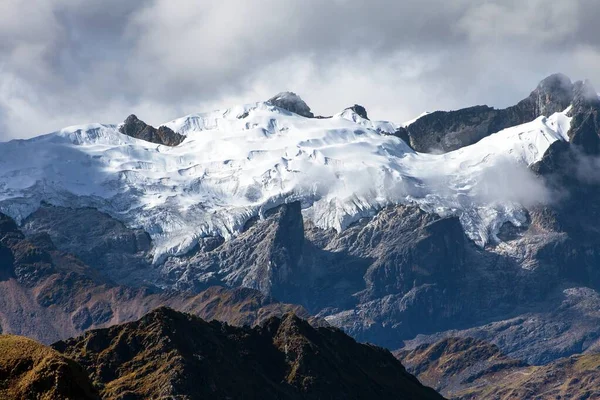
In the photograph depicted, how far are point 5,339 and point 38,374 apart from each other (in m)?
3.20

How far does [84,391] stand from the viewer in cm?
8144

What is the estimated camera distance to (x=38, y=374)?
263 ft

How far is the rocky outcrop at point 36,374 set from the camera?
263 feet

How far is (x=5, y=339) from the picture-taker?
269 feet

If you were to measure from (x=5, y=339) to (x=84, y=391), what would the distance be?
203 inches

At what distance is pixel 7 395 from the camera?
8031 cm

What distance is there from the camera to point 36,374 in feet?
263

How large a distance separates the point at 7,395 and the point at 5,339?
130 inches

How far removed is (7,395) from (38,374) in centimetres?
199

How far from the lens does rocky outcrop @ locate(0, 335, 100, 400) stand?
80188 mm

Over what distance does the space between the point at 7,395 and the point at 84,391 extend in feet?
13.4
